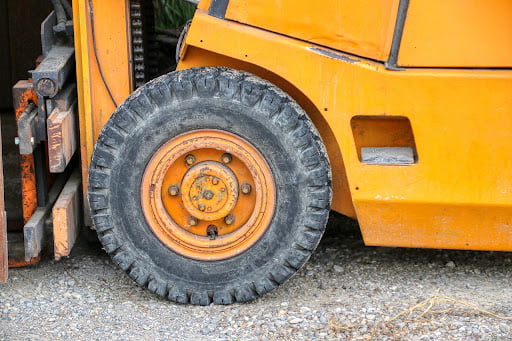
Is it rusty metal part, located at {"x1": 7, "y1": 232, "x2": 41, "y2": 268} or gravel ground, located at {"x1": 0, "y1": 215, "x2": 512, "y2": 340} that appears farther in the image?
rusty metal part, located at {"x1": 7, "y1": 232, "x2": 41, "y2": 268}

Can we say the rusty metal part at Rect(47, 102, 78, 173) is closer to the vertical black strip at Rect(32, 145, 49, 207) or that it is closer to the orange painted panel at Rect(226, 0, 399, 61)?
the vertical black strip at Rect(32, 145, 49, 207)

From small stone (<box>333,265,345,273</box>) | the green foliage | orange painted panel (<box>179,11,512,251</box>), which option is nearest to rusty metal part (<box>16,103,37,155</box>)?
orange painted panel (<box>179,11,512,251</box>)

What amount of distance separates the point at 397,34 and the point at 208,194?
44.4 inches

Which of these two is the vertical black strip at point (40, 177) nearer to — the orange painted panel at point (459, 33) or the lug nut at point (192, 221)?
the lug nut at point (192, 221)

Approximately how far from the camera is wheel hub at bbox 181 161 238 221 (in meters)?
4.17

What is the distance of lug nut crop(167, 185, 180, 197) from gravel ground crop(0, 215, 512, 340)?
524 millimetres

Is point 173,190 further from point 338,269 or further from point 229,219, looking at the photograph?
point 338,269

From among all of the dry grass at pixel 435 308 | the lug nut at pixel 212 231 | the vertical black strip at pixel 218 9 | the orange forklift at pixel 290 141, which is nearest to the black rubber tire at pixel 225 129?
the orange forklift at pixel 290 141

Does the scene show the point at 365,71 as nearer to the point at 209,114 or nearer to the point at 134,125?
the point at 209,114

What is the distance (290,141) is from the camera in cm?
408

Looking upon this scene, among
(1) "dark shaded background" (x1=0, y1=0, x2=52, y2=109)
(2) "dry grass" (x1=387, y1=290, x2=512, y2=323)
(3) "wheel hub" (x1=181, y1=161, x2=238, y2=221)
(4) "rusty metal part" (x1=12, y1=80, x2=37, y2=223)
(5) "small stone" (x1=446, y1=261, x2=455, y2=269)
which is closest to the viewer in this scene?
(2) "dry grass" (x1=387, y1=290, x2=512, y2=323)

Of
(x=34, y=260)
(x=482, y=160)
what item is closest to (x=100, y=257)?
(x=34, y=260)

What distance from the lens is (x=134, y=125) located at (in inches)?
162

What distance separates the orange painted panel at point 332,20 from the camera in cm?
395
